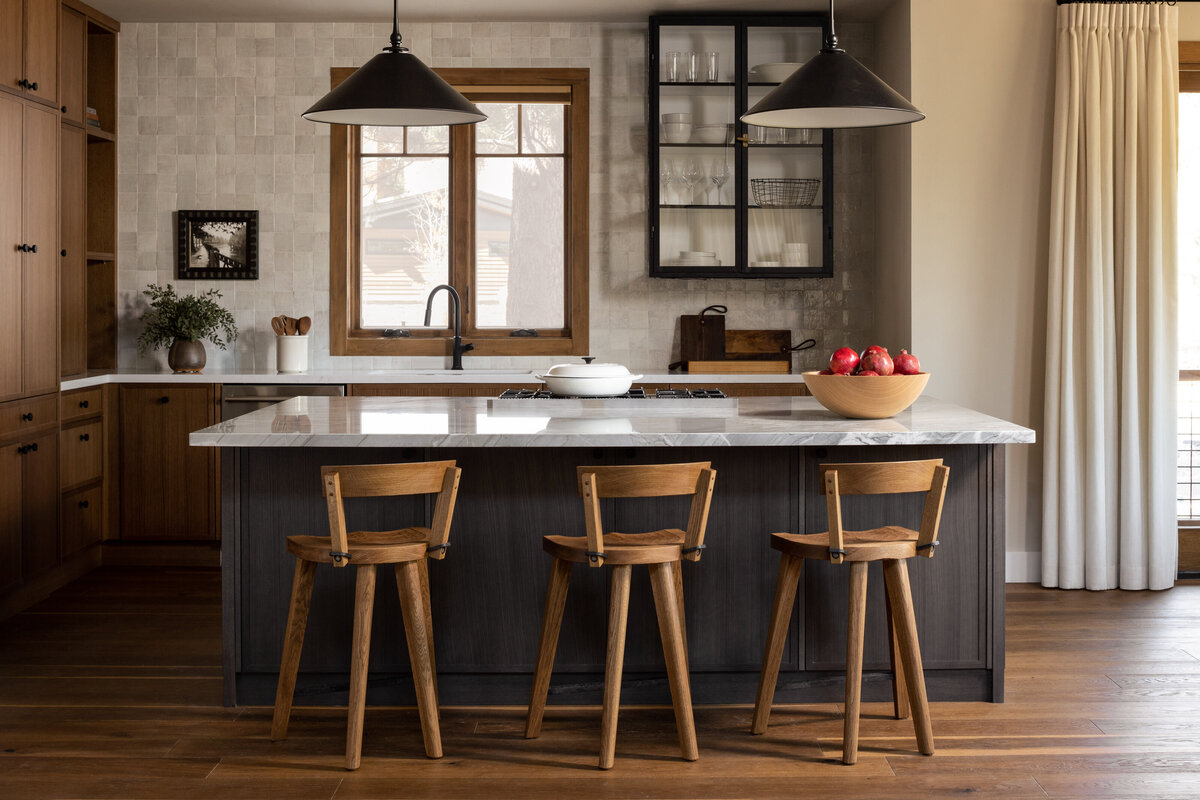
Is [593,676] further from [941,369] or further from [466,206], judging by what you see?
[466,206]

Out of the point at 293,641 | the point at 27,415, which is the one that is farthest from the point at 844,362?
the point at 27,415

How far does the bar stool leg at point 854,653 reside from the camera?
290cm

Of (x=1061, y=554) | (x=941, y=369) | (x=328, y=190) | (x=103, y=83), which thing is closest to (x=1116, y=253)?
(x=941, y=369)

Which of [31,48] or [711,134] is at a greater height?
[31,48]

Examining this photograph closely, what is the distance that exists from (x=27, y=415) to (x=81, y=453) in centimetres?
59

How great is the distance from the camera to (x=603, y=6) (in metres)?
5.42

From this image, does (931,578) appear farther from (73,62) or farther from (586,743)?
(73,62)

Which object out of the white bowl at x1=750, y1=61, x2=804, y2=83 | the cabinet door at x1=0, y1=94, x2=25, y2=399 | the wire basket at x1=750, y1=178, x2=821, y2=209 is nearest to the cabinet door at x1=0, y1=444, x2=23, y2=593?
the cabinet door at x1=0, y1=94, x2=25, y2=399

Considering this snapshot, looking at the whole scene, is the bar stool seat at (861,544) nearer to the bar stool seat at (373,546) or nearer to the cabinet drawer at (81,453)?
the bar stool seat at (373,546)

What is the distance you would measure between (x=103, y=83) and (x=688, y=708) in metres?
4.68

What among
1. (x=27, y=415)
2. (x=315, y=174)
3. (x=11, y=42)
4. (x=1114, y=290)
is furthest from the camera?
(x=315, y=174)

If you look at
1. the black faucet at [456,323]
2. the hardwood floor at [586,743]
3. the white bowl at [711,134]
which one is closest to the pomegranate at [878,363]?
the hardwood floor at [586,743]

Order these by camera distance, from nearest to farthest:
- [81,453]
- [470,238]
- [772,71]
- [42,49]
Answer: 1. [42,49]
2. [81,453]
3. [772,71]
4. [470,238]

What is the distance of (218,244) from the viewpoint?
18.9 feet
